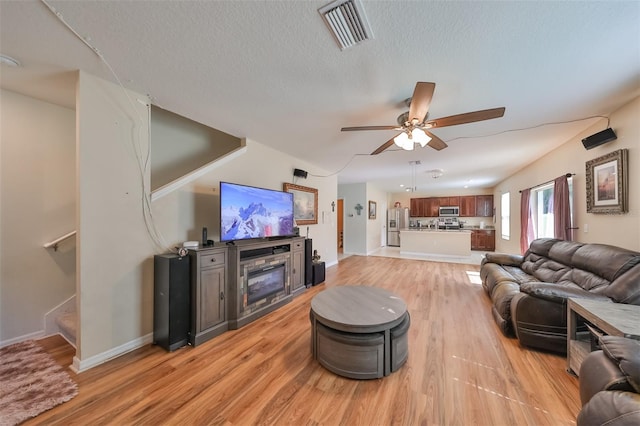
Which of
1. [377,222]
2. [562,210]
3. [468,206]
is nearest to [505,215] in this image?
[468,206]

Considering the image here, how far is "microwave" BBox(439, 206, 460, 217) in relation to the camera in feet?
29.8

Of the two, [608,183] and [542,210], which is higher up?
[608,183]

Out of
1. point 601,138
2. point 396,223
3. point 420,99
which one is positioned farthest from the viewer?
point 396,223

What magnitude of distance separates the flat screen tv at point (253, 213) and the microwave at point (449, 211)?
765 cm

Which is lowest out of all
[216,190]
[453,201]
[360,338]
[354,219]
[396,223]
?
[360,338]

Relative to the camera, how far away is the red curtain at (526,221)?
4.93 meters

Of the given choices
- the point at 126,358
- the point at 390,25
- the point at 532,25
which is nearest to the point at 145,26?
the point at 390,25

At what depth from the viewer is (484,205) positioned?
877 centimetres

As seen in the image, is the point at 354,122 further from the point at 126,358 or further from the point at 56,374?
the point at 56,374

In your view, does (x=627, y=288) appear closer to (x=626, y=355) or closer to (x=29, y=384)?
(x=626, y=355)

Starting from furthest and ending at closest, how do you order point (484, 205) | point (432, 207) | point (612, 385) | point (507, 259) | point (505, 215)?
point (432, 207) → point (484, 205) → point (505, 215) → point (507, 259) → point (612, 385)

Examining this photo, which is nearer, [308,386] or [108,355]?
[308,386]

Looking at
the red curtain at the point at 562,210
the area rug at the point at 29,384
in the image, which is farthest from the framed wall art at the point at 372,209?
the area rug at the point at 29,384

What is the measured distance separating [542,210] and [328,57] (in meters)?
5.56
